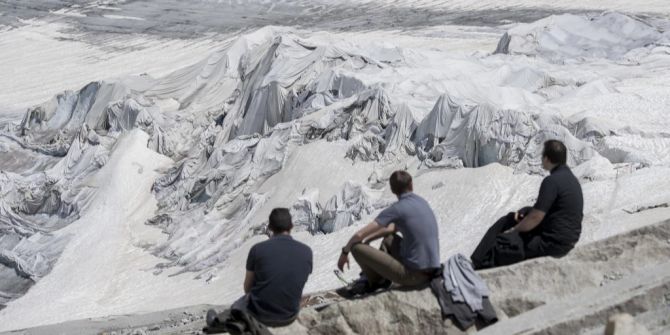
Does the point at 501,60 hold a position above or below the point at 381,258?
below

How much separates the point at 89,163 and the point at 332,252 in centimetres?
786

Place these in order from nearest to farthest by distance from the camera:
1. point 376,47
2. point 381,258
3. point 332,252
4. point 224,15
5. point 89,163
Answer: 1. point 381,258
2. point 332,252
3. point 89,163
4. point 376,47
5. point 224,15

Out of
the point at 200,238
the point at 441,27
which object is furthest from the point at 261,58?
the point at 441,27

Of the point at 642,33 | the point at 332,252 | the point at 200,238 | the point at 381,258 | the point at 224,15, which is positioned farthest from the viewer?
the point at 224,15

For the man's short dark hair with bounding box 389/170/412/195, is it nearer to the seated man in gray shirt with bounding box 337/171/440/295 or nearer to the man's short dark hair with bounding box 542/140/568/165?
the seated man in gray shirt with bounding box 337/171/440/295

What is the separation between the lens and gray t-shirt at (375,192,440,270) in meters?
6.96

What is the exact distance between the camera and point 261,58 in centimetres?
2173

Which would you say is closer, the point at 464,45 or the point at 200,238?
the point at 200,238

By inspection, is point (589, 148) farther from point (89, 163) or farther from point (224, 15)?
point (224, 15)

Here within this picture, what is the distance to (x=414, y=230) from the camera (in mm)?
6965

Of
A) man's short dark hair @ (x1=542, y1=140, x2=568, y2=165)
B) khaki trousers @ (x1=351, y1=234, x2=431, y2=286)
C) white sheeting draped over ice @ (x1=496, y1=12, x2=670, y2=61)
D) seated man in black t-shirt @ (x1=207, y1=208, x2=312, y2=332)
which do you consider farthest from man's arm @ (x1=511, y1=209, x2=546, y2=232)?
white sheeting draped over ice @ (x1=496, y1=12, x2=670, y2=61)

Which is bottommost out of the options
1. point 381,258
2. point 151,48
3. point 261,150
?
point 151,48

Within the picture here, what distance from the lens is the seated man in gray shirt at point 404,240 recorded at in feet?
22.9

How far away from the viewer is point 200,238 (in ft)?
52.9
